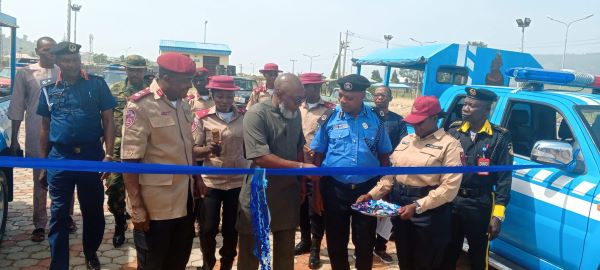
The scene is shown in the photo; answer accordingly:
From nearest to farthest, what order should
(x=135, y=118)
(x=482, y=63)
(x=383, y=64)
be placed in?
(x=135, y=118)
(x=482, y=63)
(x=383, y=64)

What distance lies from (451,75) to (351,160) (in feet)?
11.9

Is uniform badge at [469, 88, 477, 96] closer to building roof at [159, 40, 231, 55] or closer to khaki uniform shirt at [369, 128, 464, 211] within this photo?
khaki uniform shirt at [369, 128, 464, 211]

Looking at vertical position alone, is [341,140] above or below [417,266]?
above

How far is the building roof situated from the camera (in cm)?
2648

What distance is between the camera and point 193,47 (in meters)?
26.9

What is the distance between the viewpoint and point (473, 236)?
3.19 meters

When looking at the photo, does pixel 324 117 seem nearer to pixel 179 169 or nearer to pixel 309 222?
pixel 309 222

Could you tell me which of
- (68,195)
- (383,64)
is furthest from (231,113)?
(383,64)

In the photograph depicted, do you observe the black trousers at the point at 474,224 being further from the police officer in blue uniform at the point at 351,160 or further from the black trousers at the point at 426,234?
the police officer in blue uniform at the point at 351,160

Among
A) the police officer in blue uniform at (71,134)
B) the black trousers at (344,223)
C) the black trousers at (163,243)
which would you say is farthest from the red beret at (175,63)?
the black trousers at (344,223)

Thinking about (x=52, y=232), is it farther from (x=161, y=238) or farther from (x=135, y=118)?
(x=135, y=118)

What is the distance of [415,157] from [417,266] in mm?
771

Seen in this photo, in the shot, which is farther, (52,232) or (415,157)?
(52,232)

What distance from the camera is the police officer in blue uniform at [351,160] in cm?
316
